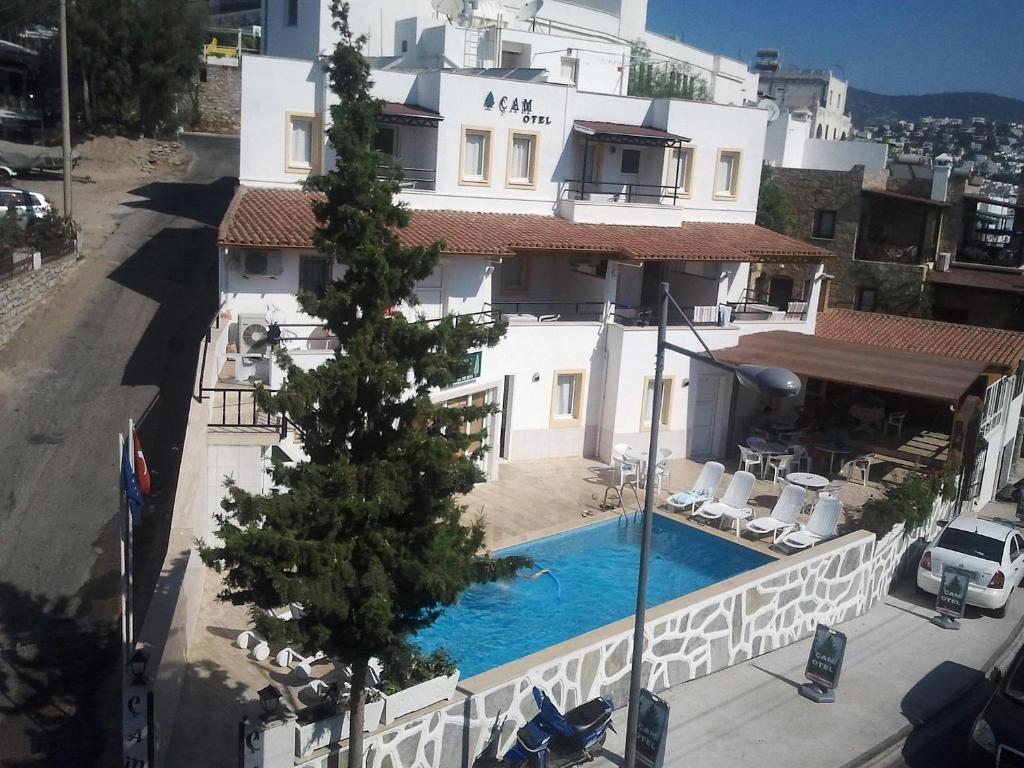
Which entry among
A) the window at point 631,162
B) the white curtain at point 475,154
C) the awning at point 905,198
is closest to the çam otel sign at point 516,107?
the white curtain at point 475,154

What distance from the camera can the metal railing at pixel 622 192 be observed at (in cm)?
3067

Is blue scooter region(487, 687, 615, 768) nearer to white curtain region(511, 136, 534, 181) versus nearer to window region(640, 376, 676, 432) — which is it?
window region(640, 376, 676, 432)

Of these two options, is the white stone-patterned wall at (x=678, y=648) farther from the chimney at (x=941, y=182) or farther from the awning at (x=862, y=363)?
the chimney at (x=941, y=182)

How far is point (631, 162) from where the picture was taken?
32.3 metres

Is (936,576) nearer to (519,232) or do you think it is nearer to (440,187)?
(519,232)

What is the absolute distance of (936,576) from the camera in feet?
66.8

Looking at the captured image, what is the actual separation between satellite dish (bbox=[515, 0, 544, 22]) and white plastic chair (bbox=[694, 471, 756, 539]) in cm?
2761

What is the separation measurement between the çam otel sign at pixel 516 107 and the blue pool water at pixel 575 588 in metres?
13.1

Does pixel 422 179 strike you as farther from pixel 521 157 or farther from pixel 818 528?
pixel 818 528

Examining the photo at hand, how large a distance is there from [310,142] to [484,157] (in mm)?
5095

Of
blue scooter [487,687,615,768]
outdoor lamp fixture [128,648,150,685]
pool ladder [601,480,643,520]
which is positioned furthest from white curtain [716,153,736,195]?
outdoor lamp fixture [128,648,150,685]

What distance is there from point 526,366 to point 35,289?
14135 mm

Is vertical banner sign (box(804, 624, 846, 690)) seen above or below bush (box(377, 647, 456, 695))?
below

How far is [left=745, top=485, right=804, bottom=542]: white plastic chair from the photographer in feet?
71.7
